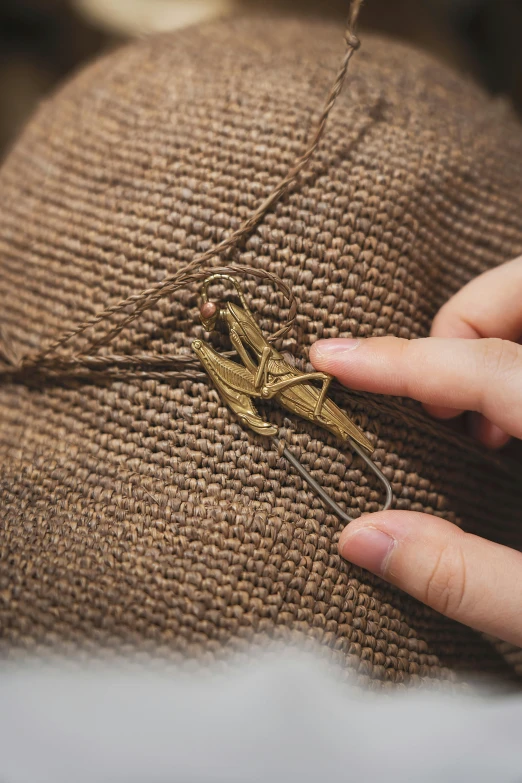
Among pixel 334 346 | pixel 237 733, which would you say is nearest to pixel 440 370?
pixel 334 346

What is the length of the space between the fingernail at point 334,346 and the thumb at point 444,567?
0.14 m

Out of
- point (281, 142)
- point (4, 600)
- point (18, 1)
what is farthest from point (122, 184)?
point (18, 1)

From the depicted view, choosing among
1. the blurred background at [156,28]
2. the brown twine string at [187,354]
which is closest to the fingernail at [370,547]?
the brown twine string at [187,354]

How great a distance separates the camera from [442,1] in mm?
1151

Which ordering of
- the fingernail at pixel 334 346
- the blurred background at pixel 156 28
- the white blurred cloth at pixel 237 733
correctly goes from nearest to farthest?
the white blurred cloth at pixel 237 733
the fingernail at pixel 334 346
the blurred background at pixel 156 28

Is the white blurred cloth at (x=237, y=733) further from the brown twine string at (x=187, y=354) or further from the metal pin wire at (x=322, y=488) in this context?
the brown twine string at (x=187, y=354)

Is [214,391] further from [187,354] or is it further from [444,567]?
[444,567]

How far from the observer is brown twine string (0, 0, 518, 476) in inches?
20.1

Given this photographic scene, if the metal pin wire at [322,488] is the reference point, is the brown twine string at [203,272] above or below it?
above

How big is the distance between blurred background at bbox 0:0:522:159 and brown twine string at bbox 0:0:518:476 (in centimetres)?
66

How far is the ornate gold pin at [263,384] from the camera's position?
49 centimetres

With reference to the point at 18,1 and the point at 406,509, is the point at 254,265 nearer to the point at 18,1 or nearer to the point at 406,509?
the point at 406,509

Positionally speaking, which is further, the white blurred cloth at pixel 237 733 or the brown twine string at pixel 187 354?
the brown twine string at pixel 187 354

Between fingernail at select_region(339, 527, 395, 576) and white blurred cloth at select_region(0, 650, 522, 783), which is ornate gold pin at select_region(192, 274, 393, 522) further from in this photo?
white blurred cloth at select_region(0, 650, 522, 783)
